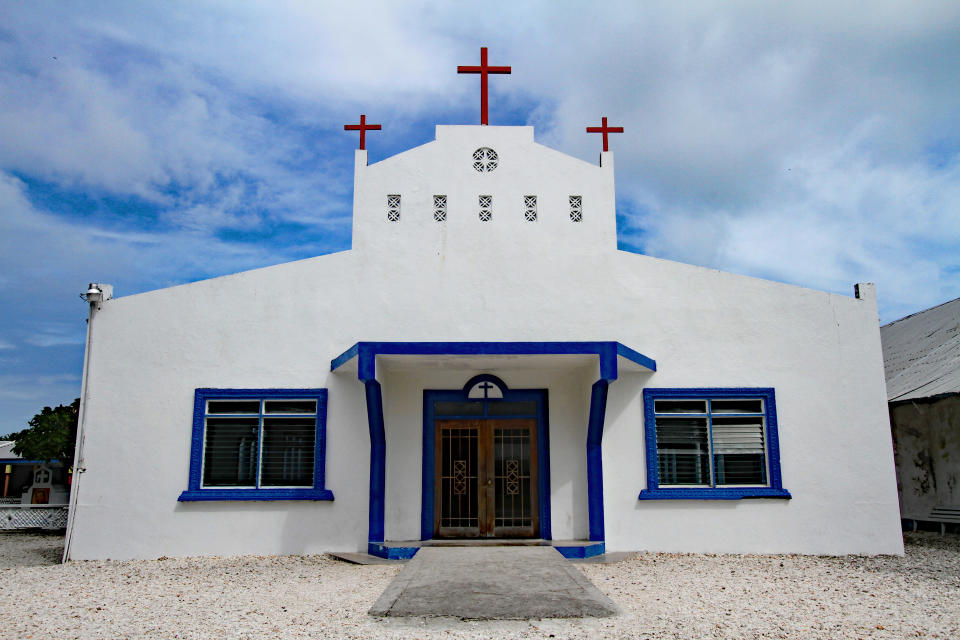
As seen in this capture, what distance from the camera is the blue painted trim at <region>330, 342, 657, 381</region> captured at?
9853 millimetres

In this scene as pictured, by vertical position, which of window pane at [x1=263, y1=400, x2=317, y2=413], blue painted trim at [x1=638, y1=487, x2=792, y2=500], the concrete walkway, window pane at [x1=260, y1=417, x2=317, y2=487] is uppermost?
window pane at [x1=263, y1=400, x2=317, y2=413]

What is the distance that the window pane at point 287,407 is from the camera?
10.9 m

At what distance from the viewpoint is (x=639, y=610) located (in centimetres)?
684

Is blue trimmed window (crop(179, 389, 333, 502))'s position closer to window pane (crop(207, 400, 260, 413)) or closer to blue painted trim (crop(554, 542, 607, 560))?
window pane (crop(207, 400, 260, 413))

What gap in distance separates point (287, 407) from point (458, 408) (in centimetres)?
255

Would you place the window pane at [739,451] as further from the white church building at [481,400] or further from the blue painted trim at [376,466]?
the blue painted trim at [376,466]

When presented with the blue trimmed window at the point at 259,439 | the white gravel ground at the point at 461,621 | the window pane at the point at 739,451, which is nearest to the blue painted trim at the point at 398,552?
the white gravel ground at the point at 461,621

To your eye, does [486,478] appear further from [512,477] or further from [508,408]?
[508,408]

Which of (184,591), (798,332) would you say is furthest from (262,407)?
(798,332)


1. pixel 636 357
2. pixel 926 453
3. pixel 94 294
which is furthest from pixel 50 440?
pixel 926 453

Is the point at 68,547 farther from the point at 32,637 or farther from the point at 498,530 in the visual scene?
the point at 498,530

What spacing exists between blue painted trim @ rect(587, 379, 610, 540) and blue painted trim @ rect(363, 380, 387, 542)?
2986 millimetres

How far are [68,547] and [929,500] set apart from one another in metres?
15.0

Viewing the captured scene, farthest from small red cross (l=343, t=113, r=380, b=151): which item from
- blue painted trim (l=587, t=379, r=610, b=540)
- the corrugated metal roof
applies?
the corrugated metal roof
